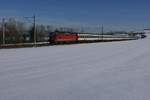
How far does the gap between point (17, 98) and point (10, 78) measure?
2135 millimetres

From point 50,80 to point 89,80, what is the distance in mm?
1010

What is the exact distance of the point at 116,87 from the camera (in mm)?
5652

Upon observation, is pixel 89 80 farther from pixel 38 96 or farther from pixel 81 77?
pixel 38 96

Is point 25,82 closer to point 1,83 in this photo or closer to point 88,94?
point 1,83

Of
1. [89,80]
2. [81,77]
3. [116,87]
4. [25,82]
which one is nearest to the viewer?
[116,87]

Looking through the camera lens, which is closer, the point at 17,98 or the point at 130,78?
the point at 17,98

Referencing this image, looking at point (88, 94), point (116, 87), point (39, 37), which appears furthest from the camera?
point (39, 37)

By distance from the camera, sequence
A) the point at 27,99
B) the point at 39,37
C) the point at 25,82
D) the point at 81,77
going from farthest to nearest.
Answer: the point at 39,37
the point at 81,77
the point at 25,82
the point at 27,99

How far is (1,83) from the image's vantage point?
591 centimetres

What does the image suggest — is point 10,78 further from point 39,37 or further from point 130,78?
point 39,37

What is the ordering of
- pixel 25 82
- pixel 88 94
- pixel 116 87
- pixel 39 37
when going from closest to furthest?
pixel 88 94
pixel 116 87
pixel 25 82
pixel 39 37

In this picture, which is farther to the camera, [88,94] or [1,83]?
[1,83]

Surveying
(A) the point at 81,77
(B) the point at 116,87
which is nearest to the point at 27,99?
(B) the point at 116,87

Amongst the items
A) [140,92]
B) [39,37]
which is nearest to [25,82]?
[140,92]
